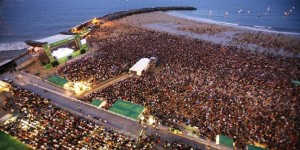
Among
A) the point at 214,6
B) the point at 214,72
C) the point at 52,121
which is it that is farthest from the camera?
the point at 214,6

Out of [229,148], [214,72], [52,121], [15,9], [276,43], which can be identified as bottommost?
[229,148]

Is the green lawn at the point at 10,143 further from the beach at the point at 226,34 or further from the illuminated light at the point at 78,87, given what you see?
the beach at the point at 226,34

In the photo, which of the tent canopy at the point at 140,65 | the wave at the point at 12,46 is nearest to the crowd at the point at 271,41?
the tent canopy at the point at 140,65

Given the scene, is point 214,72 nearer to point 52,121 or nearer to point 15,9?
point 52,121

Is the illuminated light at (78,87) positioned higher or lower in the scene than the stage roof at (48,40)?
lower

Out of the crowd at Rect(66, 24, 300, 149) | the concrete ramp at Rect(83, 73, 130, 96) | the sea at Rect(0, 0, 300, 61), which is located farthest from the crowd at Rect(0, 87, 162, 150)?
the sea at Rect(0, 0, 300, 61)

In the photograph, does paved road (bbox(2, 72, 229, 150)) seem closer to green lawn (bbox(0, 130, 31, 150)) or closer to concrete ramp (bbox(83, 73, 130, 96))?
concrete ramp (bbox(83, 73, 130, 96))

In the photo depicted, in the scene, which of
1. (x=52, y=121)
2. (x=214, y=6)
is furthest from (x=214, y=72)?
(x=214, y=6)
